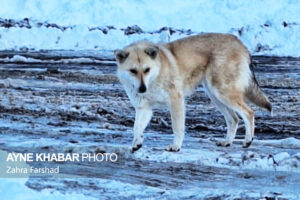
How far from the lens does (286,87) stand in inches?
575

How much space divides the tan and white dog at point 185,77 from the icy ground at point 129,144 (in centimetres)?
49

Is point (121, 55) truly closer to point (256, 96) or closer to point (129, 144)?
point (129, 144)

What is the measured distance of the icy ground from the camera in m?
6.78

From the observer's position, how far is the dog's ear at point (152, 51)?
799cm

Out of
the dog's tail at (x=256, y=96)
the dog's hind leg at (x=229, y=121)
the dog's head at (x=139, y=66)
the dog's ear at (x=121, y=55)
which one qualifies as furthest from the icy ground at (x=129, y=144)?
the dog's ear at (x=121, y=55)

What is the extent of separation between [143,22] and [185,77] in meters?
19.7

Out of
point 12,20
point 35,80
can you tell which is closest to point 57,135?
point 35,80

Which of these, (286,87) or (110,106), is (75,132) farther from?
(286,87)

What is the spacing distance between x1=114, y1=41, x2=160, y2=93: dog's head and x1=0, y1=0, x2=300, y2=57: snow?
1529 cm

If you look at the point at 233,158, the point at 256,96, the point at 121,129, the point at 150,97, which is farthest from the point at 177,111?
the point at 121,129

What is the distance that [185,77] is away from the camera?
8.41 metres

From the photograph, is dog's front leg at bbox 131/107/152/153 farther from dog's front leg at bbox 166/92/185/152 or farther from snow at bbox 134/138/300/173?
dog's front leg at bbox 166/92/185/152

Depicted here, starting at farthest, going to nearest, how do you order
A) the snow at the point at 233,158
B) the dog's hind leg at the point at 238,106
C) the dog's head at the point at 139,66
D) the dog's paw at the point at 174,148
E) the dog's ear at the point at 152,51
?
the dog's hind leg at the point at 238,106 < the dog's paw at the point at 174,148 < the dog's ear at the point at 152,51 < the dog's head at the point at 139,66 < the snow at the point at 233,158

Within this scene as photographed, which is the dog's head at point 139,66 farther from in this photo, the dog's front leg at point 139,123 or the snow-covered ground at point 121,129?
the snow-covered ground at point 121,129
